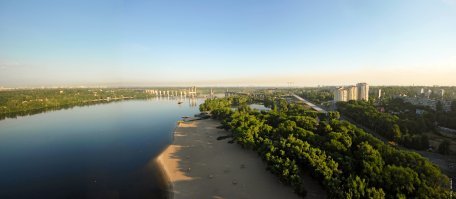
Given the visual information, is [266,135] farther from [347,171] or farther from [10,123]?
[10,123]

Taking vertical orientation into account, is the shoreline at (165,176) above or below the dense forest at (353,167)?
below

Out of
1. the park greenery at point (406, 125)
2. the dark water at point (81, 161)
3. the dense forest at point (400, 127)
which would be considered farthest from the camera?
the park greenery at point (406, 125)

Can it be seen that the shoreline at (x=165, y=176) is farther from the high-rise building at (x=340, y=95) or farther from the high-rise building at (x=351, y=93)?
the high-rise building at (x=351, y=93)

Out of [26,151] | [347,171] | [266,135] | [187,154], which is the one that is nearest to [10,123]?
[26,151]

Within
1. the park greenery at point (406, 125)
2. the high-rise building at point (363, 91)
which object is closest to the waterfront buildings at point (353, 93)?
the high-rise building at point (363, 91)

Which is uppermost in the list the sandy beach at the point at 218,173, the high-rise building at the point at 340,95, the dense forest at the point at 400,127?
the high-rise building at the point at 340,95

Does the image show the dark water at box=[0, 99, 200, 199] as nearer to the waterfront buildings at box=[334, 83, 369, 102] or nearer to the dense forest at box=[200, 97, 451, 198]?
the dense forest at box=[200, 97, 451, 198]
